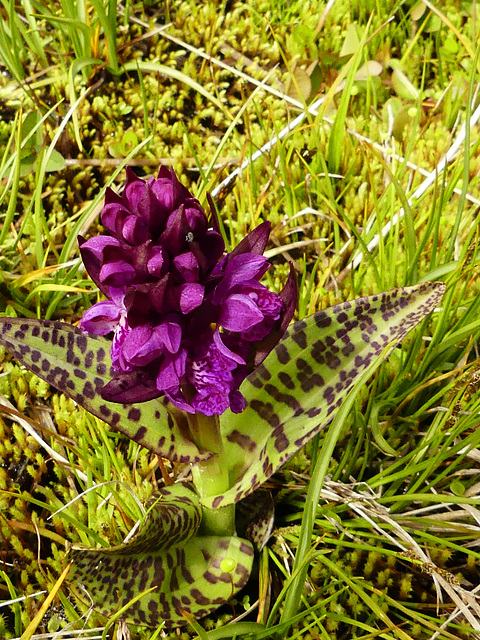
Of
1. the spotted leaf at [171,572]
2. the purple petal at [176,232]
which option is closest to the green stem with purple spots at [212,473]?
the spotted leaf at [171,572]

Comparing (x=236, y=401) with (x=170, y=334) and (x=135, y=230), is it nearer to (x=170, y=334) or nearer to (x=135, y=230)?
(x=170, y=334)

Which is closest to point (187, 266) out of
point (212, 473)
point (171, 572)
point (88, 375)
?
point (88, 375)

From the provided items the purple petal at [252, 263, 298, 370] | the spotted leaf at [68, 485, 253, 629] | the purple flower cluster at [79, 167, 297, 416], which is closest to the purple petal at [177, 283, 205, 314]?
the purple flower cluster at [79, 167, 297, 416]

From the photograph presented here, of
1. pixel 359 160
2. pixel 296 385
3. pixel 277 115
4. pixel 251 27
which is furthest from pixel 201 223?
pixel 251 27

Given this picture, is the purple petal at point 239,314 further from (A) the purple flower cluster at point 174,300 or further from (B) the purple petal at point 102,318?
A: (B) the purple petal at point 102,318

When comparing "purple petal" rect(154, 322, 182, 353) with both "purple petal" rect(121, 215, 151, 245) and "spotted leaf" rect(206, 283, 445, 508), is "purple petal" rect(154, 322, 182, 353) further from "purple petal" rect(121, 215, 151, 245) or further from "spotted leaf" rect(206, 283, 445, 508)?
"spotted leaf" rect(206, 283, 445, 508)

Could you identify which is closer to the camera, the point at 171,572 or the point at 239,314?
the point at 239,314
